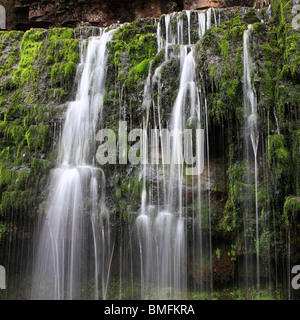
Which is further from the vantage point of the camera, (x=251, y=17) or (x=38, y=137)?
(x=251, y=17)

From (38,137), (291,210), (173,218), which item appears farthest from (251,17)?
(38,137)

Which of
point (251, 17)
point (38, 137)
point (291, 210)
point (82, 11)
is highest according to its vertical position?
point (82, 11)

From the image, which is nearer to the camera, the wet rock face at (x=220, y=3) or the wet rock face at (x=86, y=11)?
the wet rock face at (x=220, y=3)

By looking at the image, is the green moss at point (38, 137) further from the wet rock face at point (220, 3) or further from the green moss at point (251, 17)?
the wet rock face at point (220, 3)

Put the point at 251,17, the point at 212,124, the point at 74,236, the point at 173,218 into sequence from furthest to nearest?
the point at 251,17 < the point at 74,236 < the point at 212,124 < the point at 173,218

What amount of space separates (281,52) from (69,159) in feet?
23.1

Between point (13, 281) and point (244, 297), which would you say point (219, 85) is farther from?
point (13, 281)

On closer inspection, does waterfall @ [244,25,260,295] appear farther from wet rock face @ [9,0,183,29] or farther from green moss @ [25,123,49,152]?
wet rock face @ [9,0,183,29]

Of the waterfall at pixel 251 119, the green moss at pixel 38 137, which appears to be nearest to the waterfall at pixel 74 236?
the green moss at pixel 38 137

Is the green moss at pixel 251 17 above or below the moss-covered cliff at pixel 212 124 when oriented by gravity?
above

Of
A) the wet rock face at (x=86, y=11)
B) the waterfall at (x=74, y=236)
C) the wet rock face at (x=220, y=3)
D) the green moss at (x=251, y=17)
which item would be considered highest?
the wet rock face at (x=86, y=11)

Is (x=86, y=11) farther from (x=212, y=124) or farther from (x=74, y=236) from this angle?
(x=74, y=236)

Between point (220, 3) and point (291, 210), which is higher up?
point (220, 3)
